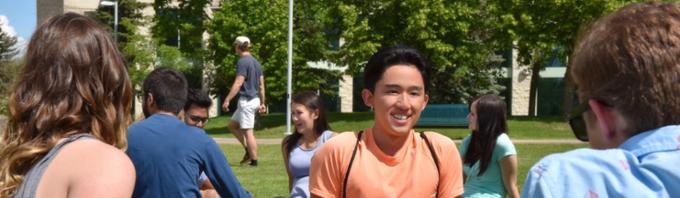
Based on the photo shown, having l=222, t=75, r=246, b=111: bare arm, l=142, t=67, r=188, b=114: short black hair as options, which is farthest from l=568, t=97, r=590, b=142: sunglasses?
l=222, t=75, r=246, b=111: bare arm

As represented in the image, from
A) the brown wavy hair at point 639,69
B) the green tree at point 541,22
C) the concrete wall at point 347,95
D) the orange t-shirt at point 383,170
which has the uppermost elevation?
the green tree at point 541,22

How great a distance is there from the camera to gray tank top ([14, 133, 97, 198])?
231 cm

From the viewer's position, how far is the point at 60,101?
8.03 ft

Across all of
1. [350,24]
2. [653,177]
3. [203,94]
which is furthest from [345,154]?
[350,24]

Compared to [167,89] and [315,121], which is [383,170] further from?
[315,121]

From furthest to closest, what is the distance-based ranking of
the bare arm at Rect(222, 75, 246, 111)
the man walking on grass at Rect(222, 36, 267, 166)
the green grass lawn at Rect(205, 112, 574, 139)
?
the green grass lawn at Rect(205, 112, 574, 139) → the man walking on grass at Rect(222, 36, 267, 166) → the bare arm at Rect(222, 75, 246, 111)

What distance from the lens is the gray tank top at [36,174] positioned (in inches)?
91.0

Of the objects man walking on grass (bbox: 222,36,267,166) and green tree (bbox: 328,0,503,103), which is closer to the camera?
man walking on grass (bbox: 222,36,267,166)

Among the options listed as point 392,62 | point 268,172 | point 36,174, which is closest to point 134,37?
point 268,172

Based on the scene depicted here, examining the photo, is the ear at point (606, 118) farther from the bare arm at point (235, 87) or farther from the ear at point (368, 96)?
the bare arm at point (235, 87)

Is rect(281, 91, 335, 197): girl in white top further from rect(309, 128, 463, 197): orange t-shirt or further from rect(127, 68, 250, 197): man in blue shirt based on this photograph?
rect(309, 128, 463, 197): orange t-shirt

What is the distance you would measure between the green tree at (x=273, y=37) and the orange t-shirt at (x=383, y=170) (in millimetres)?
34934

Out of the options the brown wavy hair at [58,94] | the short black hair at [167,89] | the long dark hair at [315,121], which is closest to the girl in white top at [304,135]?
the long dark hair at [315,121]

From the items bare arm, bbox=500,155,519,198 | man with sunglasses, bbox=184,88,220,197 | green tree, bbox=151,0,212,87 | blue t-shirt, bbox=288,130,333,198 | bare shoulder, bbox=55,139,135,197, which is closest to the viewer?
bare shoulder, bbox=55,139,135,197
